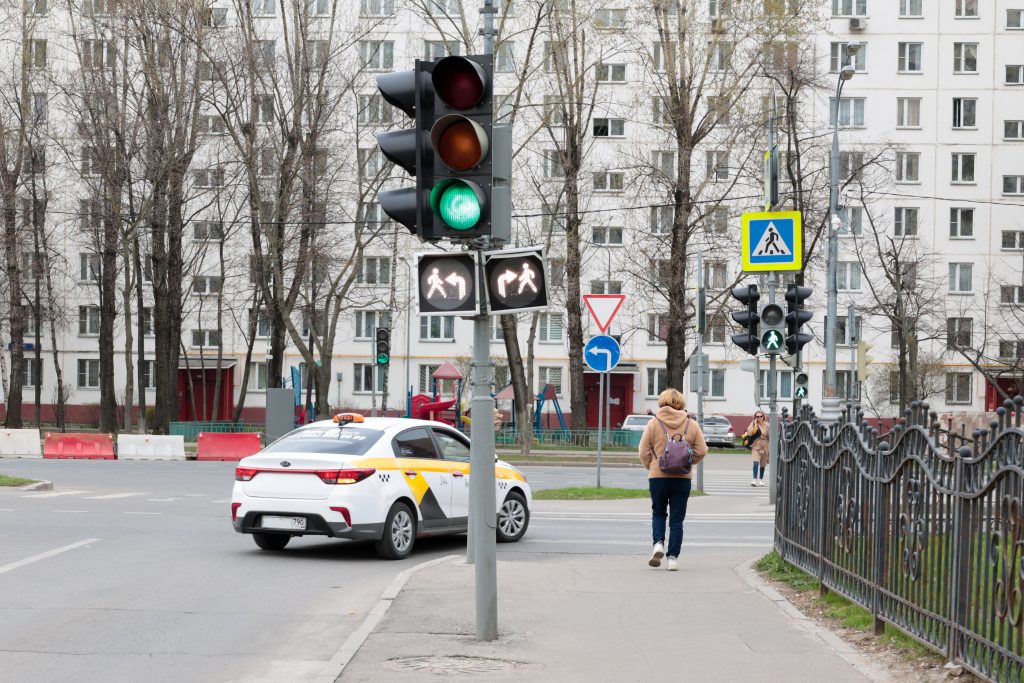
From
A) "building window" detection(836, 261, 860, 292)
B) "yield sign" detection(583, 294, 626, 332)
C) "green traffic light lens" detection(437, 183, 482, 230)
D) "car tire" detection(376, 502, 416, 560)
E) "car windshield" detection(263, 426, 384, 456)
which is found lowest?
"car tire" detection(376, 502, 416, 560)

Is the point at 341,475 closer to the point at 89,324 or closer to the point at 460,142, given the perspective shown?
the point at 460,142

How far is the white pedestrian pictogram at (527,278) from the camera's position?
8641mm

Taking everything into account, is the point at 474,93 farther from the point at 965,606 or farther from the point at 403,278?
the point at 403,278

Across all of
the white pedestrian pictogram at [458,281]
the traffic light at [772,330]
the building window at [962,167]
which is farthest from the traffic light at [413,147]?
the building window at [962,167]

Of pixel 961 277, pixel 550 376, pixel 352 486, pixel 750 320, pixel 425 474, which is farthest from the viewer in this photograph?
pixel 550 376

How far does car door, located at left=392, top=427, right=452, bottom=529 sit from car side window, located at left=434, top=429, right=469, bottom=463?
179mm

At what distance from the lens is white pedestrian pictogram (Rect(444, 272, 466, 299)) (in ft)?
28.5

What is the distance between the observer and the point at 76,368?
7169 cm

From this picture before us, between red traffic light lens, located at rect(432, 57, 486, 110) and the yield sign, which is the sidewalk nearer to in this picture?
red traffic light lens, located at rect(432, 57, 486, 110)

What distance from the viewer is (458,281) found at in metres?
8.69

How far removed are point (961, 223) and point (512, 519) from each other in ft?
184

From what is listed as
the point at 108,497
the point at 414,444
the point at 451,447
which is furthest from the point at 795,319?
the point at 108,497

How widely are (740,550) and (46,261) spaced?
140ft

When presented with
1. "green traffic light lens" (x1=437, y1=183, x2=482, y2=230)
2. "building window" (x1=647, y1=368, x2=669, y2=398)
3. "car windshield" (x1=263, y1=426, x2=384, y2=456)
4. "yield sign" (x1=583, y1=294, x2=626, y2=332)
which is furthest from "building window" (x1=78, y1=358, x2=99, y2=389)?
"green traffic light lens" (x1=437, y1=183, x2=482, y2=230)
